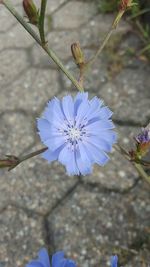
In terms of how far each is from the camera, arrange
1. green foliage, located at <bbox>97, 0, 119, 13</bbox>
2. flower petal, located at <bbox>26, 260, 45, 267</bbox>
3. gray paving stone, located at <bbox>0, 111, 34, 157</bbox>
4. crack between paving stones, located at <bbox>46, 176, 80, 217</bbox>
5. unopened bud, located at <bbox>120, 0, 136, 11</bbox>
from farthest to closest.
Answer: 1. green foliage, located at <bbox>97, 0, 119, 13</bbox>
2. gray paving stone, located at <bbox>0, 111, 34, 157</bbox>
3. crack between paving stones, located at <bbox>46, 176, 80, 217</bbox>
4. unopened bud, located at <bbox>120, 0, 136, 11</bbox>
5. flower petal, located at <bbox>26, 260, 45, 267</bbox>

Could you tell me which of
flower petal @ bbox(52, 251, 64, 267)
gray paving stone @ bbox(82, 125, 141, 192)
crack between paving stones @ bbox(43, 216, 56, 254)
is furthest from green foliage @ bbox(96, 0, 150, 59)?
flower petal @ bbox(52, 251, 64, 267)

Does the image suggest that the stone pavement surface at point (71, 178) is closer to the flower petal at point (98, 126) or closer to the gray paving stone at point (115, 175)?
the gray paving stone at point (115, 175)

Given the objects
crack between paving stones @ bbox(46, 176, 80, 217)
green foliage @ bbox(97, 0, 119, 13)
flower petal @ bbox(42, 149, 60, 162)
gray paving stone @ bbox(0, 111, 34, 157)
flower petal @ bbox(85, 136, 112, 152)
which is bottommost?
crack between paving stones @ bbox(46, 176, 80, 217)

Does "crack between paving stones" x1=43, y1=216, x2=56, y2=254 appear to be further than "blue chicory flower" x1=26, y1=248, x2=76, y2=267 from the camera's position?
Yes

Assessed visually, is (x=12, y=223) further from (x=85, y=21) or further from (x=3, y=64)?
(x=85, y=21)

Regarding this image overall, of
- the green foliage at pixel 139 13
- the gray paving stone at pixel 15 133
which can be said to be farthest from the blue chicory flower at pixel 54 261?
the green foliage at pixel 139 13

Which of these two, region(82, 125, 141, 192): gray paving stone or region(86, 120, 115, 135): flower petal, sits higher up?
region(86, 120, 115, 135): flower petal

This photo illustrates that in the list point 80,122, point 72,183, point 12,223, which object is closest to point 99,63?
point 72,183

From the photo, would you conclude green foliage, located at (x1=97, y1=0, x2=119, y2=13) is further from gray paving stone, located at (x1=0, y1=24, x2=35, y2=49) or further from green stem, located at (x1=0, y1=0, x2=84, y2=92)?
green stem, located at (x1=0, y1=0, x2=84, y2=92)

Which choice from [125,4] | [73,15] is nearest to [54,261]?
[125,4]
